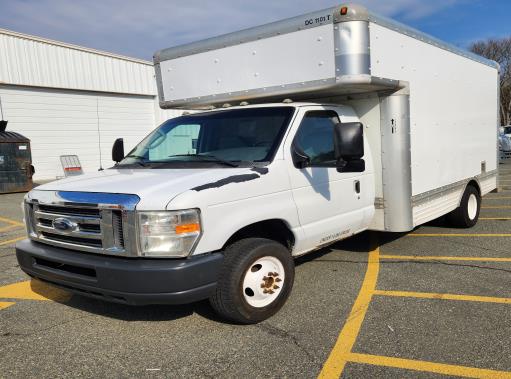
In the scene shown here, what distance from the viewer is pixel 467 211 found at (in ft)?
23.5

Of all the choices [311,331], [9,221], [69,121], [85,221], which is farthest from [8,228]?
[69,121]

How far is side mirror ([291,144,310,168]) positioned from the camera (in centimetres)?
421

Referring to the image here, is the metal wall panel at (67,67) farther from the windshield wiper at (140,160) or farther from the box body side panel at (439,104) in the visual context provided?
the box body side panel at (439,104)

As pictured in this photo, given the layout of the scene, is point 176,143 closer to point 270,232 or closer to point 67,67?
point 270,232

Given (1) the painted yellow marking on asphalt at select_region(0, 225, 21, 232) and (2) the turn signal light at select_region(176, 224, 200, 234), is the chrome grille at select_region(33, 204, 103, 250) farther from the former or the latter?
(1) the painted yellow marking on asphalt at select_region(0, 225, 21, 232)

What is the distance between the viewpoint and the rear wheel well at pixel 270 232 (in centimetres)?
392

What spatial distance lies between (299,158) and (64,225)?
6.80 feet

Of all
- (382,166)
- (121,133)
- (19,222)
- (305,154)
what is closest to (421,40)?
(382,166)

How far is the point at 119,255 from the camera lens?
3.40 m

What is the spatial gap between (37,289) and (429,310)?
3959 mm

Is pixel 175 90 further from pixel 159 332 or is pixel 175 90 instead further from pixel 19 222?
pixel 19 222

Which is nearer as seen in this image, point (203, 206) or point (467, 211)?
point (203, 206)

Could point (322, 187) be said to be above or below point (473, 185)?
above

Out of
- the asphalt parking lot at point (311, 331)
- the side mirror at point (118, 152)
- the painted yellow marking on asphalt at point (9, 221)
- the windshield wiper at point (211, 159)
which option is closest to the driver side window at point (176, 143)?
the windshield wiper at point (211, 159)
